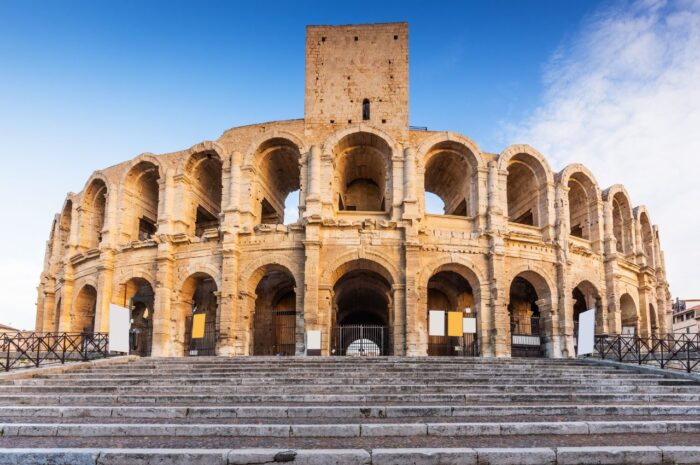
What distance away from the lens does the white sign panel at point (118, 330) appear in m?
16.8

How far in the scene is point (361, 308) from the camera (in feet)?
101

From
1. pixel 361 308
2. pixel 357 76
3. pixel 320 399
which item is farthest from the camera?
pixel 361 308

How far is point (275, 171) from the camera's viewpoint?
24453mm

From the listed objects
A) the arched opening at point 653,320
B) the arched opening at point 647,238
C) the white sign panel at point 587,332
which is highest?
the arched opening at point 647,238

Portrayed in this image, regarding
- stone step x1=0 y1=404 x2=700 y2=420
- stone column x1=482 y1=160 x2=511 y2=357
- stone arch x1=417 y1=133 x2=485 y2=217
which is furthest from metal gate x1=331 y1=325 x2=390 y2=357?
stone step x1=0 y1=404 x2=700 y2=420

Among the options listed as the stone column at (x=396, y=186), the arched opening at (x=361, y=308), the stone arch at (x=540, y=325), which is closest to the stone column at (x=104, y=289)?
the arched opening at (x=361, y=308)

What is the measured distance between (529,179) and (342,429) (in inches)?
747

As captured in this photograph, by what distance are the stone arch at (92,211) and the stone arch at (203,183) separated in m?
4.41

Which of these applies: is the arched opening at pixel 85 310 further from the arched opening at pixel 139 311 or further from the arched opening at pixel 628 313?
the arched opening at pixel 628 313

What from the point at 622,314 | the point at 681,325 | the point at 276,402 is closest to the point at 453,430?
the point at 276,402

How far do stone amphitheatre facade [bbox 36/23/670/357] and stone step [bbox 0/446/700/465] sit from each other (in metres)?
13.1

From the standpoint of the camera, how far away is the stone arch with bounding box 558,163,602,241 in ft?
76.4

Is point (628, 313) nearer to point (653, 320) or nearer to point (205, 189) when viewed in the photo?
point (653, 320)

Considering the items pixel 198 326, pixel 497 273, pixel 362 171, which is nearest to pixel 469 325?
pixel 497 273
